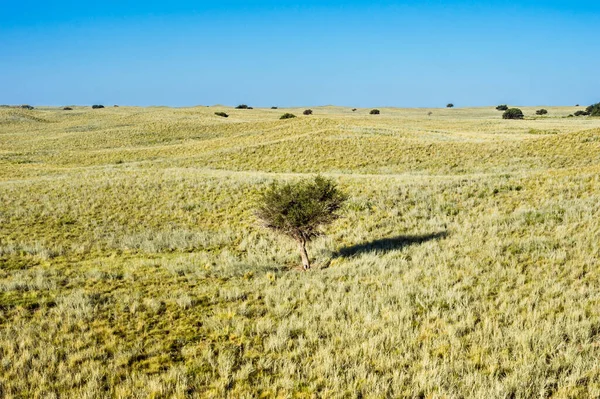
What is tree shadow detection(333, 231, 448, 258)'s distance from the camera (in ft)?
50.2

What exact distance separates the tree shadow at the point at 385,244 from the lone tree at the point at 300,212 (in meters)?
1.84

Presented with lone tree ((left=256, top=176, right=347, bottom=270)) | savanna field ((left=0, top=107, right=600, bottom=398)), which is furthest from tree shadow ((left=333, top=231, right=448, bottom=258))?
lone tree ((left=256, top=176, right=347, bottom=270))

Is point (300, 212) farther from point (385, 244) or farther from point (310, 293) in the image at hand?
point (385, 244)

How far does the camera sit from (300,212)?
14156mm

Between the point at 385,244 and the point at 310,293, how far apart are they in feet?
21.4

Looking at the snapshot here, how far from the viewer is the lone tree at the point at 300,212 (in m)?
14.2

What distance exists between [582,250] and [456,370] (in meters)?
7.87

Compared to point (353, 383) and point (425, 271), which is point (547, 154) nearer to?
point (425, 271)

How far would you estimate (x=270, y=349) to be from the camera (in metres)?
7.69

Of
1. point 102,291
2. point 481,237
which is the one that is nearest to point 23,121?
point 102,291

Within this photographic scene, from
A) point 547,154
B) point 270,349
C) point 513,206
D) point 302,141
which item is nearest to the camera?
point 270,349

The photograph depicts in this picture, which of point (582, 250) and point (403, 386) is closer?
point (403, 386)

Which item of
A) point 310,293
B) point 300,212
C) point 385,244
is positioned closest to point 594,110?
point 385,244

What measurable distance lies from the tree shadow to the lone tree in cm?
184
